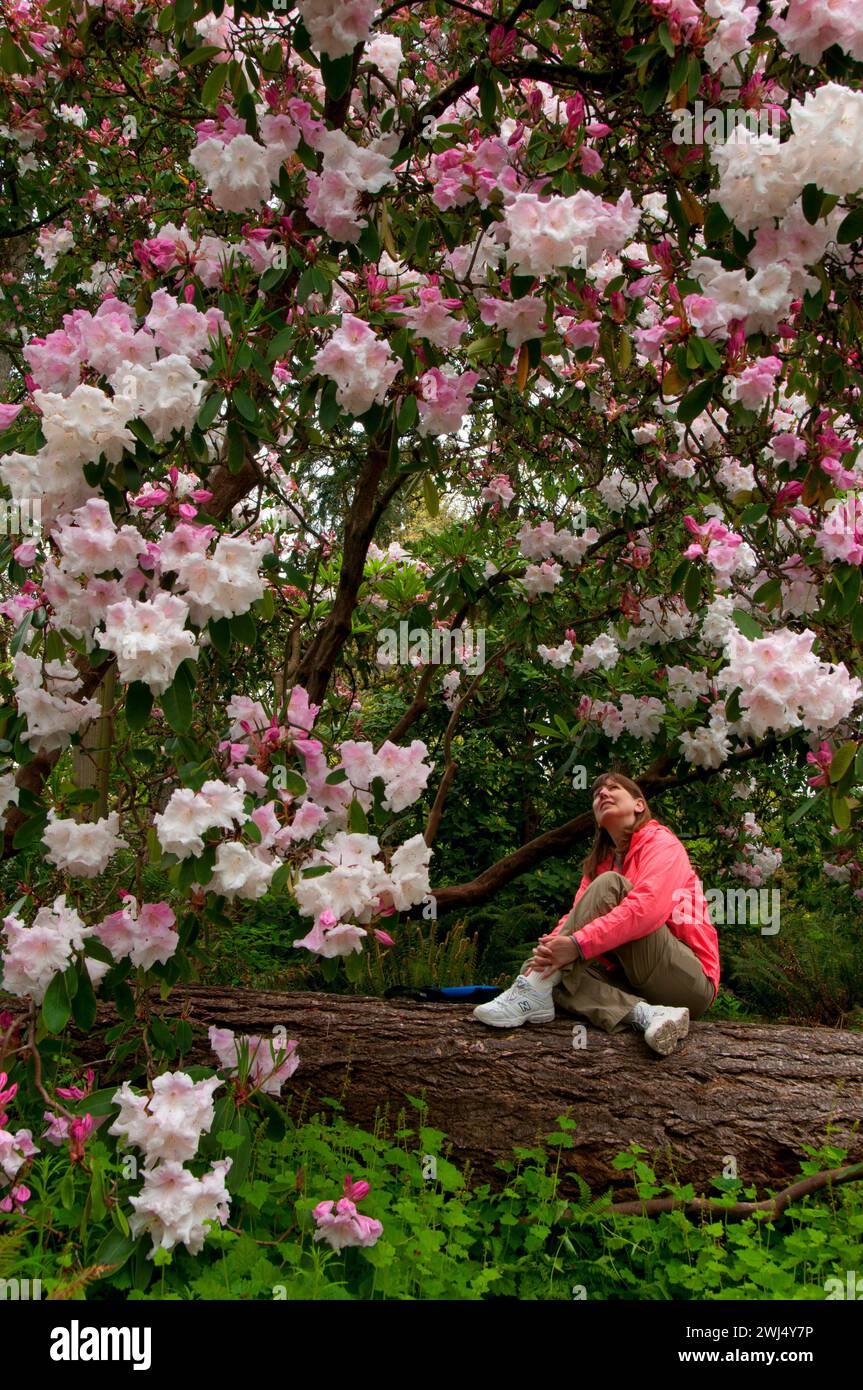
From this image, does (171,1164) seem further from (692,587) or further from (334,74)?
(334,74)

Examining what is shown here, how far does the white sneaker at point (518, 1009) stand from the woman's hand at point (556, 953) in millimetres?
99

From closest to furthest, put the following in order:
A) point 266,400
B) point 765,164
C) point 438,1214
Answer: point 765,164, point 266,400, point 438,1214

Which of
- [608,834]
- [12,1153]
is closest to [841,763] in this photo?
[12,1153]

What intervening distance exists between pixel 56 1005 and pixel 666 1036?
1788 millimetres

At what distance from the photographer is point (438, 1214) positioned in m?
2.77

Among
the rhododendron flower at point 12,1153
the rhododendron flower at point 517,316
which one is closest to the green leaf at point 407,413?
the rhododendron flower at point 517,316

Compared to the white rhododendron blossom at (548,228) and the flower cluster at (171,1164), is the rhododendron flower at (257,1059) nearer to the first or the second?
the flower cluster at (171,1164)

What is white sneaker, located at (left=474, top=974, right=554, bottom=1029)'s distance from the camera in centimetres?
338

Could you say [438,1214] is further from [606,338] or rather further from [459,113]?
[459,113]

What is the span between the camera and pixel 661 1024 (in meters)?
3.25

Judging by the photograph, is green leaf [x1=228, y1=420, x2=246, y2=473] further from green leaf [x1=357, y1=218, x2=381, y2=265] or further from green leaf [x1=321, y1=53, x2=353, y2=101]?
green leaf [x1=321, y1=53, x2=353, y2=101]

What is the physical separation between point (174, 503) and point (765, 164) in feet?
3.58

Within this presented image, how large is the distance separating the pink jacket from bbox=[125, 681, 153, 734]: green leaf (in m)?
1.74

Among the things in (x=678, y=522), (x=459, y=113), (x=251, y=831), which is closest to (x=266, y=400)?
(x=251, y=831)
